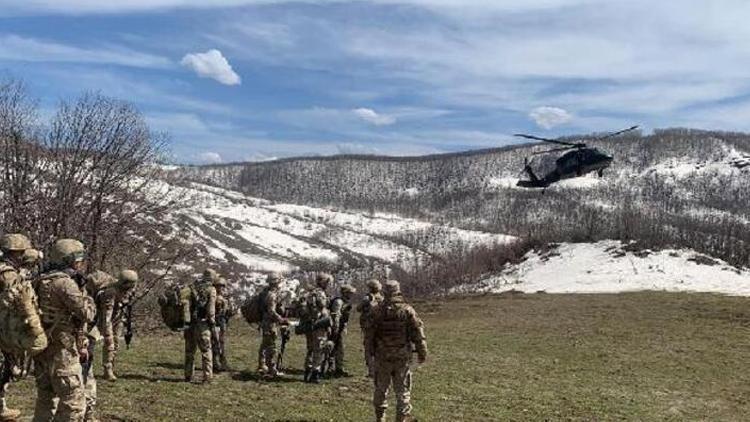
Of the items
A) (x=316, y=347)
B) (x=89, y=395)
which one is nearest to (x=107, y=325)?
(x=89, y=395)

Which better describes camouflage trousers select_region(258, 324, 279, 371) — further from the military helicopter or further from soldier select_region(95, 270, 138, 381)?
the military helicopter

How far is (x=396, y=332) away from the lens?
513 inches

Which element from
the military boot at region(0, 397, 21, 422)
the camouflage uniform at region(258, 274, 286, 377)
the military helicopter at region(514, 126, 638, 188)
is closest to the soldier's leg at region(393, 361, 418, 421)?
the camouflage uniform at region(258, 274, 286, 377)

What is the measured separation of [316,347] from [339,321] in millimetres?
1180

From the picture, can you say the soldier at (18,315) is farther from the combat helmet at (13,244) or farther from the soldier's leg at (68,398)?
the soldier's leg at (68,398)

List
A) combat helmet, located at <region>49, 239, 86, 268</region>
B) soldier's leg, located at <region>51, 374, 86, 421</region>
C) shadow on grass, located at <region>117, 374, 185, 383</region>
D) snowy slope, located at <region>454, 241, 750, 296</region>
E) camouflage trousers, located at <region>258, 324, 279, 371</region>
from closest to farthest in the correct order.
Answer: soldier's leg, located at <region>51, 374, 86, 421</region>
combat helmet, located at <region>49, 239, 86, 268</region>
shadow on grass, located at <region>117, 374, 185, 383</region>
camouflage trousers, located at <region>258, 324, 279, 371</region>
snowy slope, located at <region>454, 241, 750, 296</region>

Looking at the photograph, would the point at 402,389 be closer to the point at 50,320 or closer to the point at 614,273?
the point at 50,320

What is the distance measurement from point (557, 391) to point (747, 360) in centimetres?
1197

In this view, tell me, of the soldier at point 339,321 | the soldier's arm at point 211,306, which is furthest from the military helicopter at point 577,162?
the soldier's arm at point 211,306

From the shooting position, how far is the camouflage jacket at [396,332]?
1300cm

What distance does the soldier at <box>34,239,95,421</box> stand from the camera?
988 cm

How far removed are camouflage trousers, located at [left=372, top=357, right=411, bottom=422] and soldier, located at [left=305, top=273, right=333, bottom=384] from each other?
15.5 feet

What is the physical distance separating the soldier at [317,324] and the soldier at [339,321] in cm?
37

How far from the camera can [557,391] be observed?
20250 millimetres
